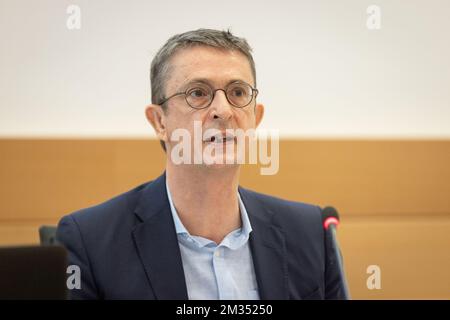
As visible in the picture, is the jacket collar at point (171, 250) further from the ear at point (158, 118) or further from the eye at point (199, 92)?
the eye at point (199, 92)

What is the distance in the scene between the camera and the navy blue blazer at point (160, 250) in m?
1.11

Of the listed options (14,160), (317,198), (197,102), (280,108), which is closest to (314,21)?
(280,108)

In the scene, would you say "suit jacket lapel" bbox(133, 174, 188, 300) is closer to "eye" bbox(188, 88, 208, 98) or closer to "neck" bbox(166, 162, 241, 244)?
"neck" bbox(166, 162, 241, 244)

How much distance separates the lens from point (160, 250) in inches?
44.8

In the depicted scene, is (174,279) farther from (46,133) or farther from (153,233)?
(46,133)

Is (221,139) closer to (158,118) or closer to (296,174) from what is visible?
(158,118)

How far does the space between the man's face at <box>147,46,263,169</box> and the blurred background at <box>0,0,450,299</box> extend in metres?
0.48


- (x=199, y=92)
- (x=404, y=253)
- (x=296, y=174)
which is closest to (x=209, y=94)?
(x=199, y=92)

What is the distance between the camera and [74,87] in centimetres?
165

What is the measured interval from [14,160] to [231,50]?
915mm

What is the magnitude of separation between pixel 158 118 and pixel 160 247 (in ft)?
1.10

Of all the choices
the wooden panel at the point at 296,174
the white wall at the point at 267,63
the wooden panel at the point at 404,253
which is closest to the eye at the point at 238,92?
the white wall at the point at 267,63

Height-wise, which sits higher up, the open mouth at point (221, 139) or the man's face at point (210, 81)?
the man's face at point (210, 81)

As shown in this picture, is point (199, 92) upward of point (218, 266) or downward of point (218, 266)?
upward
